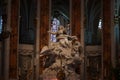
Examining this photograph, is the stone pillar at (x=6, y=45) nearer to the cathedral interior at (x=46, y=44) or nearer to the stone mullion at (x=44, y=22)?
the cathedral interior at (x=46, y=44)

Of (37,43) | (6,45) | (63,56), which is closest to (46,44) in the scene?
(37,43)

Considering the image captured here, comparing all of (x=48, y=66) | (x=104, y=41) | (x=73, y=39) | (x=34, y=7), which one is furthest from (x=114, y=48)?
(x=34, y=7)

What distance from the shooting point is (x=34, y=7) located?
31906 mm

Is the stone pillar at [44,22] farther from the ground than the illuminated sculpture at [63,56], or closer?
farther from the ground

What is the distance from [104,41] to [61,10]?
808cm

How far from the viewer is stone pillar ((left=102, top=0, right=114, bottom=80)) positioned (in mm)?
29219

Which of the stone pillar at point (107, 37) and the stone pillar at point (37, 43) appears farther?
the stone pillar at point (37, 43)

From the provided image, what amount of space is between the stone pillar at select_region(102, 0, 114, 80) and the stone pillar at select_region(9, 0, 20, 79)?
22.0ft

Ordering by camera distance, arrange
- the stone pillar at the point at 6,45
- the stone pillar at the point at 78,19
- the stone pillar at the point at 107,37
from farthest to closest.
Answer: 1. the stone pillar at the point at 78,19
2. the stone pillar at the point at 107,37
3. the stone pillar at the point at 6,45

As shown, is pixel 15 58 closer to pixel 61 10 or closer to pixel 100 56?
pixel 100 56

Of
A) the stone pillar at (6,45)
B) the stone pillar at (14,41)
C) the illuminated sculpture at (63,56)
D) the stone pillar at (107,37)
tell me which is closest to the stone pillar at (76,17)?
the stone pillar at (107,37)

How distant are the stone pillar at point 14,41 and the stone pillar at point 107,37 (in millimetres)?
6703

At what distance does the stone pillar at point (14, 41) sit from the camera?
28484 mm

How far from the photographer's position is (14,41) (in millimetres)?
28953
